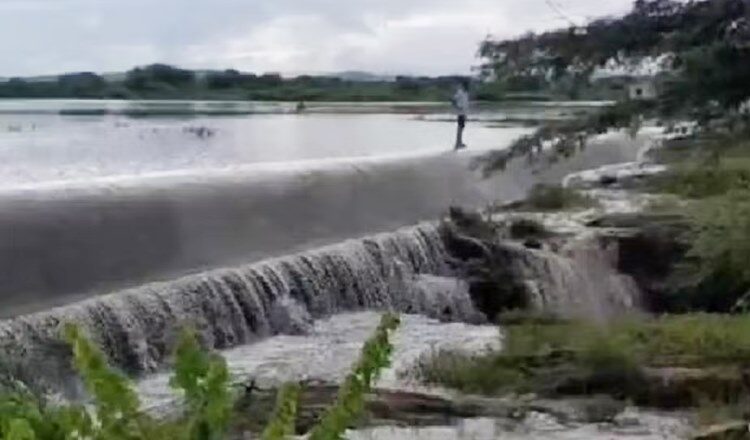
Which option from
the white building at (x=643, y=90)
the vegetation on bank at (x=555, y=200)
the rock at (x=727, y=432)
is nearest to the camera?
the white building at (x=643, y=90)

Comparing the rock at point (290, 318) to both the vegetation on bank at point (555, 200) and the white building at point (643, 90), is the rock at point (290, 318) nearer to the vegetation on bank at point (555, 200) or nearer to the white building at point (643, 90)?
the vegetation on bank at point (555, 200)

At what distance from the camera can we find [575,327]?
1297 centimetres

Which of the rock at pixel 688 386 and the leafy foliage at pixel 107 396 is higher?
the leafy foliage at pixel 107 396

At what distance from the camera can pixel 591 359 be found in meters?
11.4

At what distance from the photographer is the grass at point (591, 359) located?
11.2 metres

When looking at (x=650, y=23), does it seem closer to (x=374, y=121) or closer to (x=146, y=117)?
(x=374, y=121)

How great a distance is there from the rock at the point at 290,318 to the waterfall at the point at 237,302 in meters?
0.02

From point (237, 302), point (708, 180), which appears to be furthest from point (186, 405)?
point (708, 180)

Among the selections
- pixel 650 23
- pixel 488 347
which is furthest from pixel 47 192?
pixel 650 23

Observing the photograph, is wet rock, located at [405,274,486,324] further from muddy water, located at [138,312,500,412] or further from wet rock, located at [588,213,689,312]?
wet rock, located at [588,213,689,312]

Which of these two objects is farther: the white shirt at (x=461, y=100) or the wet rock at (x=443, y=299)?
the white shirt at (x=461, y=100)

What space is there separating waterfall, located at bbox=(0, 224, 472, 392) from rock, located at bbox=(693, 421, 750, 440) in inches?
132

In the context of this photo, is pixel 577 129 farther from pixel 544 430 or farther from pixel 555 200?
pixel 555 200

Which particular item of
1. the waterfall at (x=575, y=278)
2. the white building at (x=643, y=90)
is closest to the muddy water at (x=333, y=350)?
the waterfall at (x=575, y=278)
